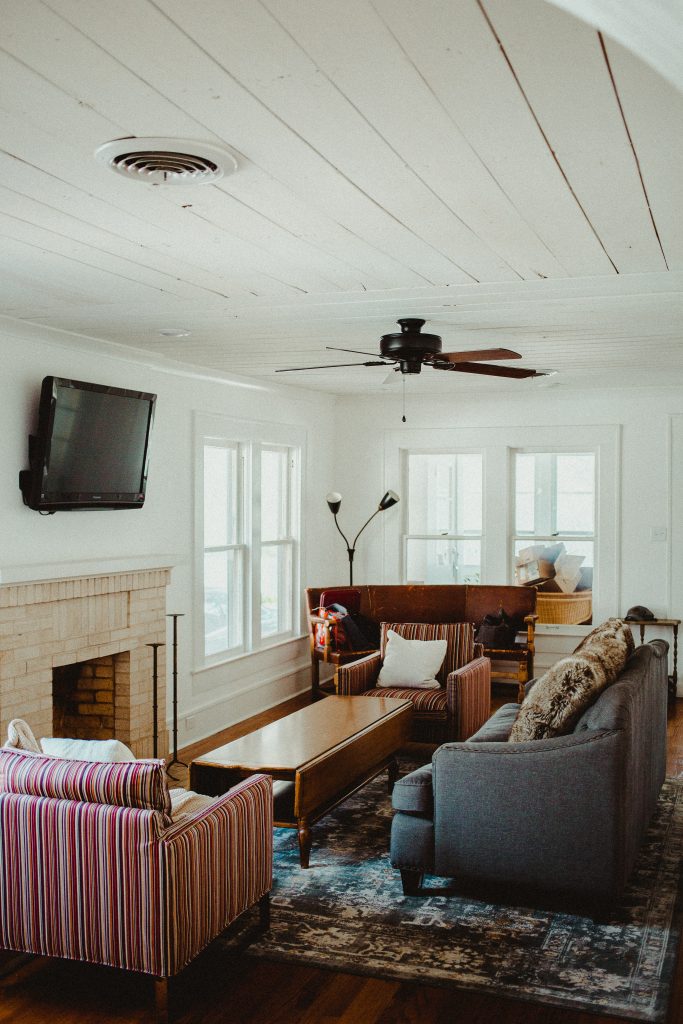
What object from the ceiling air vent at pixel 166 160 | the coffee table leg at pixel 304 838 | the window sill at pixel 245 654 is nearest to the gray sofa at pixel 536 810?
the coffee table leg at pixel 304 838

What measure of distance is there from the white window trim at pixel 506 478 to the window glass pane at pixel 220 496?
1.83 m

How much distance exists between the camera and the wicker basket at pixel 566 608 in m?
7.76

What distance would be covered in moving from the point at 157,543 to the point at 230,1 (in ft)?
Answer: 14.8

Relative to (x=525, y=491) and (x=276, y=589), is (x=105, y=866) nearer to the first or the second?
(x=276, y=589)

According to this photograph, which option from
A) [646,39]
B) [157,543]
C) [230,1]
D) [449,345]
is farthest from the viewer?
[157,543]

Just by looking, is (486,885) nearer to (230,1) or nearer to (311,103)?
(311,103)

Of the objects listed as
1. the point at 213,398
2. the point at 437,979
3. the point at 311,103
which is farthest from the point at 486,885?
the point at 213,398

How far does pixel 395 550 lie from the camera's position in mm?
8297

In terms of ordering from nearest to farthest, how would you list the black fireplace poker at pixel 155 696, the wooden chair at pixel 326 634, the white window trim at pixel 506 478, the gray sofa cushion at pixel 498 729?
the gray sofa cushion at pixel 498 729 → the black fireplace poker at pixel 155 696 → the wooden chair at pixel 326 634 → the white window trim at pixel 506 478

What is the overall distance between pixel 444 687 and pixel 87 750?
3.25 metres

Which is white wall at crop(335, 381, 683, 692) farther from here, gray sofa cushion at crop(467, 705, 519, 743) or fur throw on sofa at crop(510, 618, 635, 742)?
fur throw on sofa at crop(510, 618, 635, 742)

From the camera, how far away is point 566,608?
782 centimetres

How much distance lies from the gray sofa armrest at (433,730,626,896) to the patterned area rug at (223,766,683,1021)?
16 centimetres

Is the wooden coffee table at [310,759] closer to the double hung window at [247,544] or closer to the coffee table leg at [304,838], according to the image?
the coffee table leg at [304,838]
